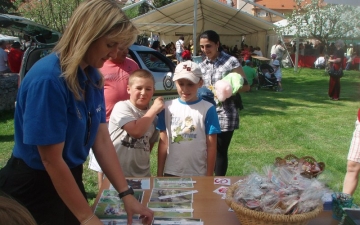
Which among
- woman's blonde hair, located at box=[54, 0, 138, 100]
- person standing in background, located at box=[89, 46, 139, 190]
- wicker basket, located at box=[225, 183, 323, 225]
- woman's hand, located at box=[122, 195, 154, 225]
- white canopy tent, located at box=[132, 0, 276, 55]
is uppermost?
white canopy tent, located at box=[132, 0, 276, 55]

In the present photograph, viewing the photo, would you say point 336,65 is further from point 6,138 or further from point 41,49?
point 6,138

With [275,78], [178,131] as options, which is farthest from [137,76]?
[275,78]

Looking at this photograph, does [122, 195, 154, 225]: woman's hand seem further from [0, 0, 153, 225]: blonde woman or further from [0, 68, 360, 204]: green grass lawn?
[0, 68, 360, 204]: green grass lawn

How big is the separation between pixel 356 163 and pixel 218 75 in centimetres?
138

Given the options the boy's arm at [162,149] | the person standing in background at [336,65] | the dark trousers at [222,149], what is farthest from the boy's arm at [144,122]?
the person standing in background at [336,65]

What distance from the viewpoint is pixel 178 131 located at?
107 inches

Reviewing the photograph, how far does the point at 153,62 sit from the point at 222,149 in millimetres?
4592

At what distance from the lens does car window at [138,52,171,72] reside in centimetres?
784

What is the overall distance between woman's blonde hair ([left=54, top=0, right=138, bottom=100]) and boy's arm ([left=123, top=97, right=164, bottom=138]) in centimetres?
105

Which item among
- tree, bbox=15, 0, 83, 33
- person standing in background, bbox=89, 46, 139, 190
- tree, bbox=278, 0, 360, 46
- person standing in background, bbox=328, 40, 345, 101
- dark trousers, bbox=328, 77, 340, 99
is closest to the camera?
person standing in background, bbox=89, 46, 139, 190

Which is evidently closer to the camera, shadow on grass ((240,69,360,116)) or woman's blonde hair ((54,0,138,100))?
woman's blonde hair ((54,0,138,100))

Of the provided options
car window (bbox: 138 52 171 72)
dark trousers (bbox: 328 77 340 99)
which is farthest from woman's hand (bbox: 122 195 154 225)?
dark trousers (bbox: 328 77 340 99)

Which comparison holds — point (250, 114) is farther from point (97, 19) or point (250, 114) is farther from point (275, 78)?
point (97, 19)

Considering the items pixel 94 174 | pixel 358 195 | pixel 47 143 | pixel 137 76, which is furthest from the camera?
pixel 94 174
